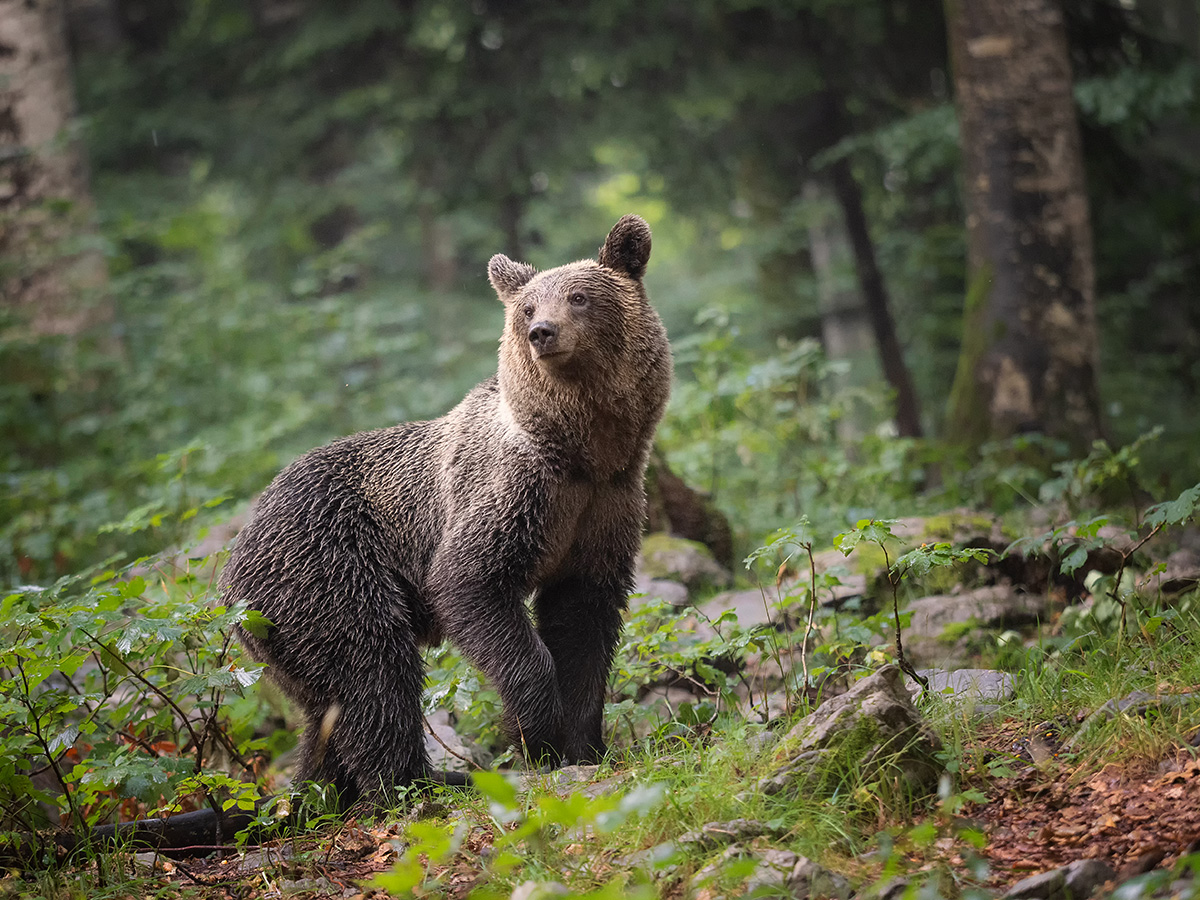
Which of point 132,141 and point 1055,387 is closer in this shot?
point 1055,387

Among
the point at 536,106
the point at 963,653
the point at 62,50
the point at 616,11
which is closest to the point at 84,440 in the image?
the point at 62,50

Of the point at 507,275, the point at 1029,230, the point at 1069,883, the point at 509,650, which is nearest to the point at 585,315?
the point at 507,275

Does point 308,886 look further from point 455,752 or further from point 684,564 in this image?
point 684,564

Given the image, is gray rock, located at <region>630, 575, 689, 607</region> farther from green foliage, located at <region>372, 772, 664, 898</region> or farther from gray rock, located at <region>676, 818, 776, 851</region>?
gray rock, located at <region>676, 818, 776, 851</region>

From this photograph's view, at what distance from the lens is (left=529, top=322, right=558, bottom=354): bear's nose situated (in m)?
4.41

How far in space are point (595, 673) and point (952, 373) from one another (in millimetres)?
8077

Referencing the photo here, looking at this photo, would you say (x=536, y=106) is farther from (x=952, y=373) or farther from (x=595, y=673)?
(x=595, y=673)

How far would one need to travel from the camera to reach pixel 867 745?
3326 millimetres

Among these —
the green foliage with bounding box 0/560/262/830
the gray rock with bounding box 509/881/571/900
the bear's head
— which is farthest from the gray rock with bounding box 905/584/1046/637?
the green foliage with bounding box 0/560/262/830

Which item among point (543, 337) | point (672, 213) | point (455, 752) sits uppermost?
point (672, 213)

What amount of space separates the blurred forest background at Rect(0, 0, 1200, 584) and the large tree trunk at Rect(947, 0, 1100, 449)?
2 cm

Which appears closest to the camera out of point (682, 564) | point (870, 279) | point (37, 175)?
point (682, 564)

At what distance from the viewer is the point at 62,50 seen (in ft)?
36.6

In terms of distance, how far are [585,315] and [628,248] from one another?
21.4 inches
